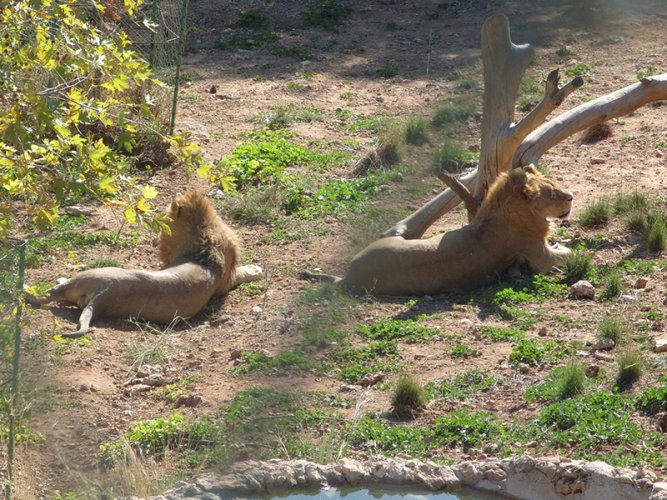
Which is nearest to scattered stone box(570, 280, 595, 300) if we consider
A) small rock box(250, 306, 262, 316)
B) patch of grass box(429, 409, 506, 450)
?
patch of grass box(429, 409, 506, 450)

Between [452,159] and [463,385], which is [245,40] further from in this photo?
[463,385]

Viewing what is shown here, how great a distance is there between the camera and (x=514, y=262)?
9266 mm

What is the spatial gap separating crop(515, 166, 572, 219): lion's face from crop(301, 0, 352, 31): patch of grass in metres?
8.14

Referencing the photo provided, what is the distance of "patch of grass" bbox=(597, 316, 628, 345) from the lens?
7485 millimetres

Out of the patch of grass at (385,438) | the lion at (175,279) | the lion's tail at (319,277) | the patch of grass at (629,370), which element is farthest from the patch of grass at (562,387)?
the lion at (175,279)

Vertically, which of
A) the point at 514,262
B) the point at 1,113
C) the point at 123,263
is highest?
the point at 1,113

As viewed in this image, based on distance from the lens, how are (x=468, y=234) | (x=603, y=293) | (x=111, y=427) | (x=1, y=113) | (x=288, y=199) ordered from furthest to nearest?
(x=288, y=199)
(x=468, y=234)
(x=603, y=293)
(x=111, y=427)
(x=1, y=113)

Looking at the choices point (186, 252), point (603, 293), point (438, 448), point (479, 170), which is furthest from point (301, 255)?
point (438, 448)

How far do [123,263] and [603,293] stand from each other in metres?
4.05

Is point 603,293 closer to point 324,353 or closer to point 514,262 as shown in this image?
point 514,262

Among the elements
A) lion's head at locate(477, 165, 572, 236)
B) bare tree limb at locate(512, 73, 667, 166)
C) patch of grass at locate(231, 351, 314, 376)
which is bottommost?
patch of grass at locate(231, 351, 314, 376)

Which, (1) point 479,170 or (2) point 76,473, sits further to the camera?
(1) point 479,170

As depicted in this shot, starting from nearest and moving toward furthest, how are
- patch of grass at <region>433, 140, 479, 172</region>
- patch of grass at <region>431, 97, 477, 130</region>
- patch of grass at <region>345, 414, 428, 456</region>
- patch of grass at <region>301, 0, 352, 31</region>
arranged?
patch of grass at <region>345, 414, 428, 456</region>, patch of grass at <region>433, 140, 479, 172</region>, patch of grass at <region>431, 97, 477, 130</region>, patch of grass at <region>301, 0, 352, 31</region>

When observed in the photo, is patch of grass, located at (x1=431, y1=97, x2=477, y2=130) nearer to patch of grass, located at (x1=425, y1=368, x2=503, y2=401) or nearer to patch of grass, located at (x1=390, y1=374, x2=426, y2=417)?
patch of grass, located at (x1=425, y1=368, x2=503, y2=401)
